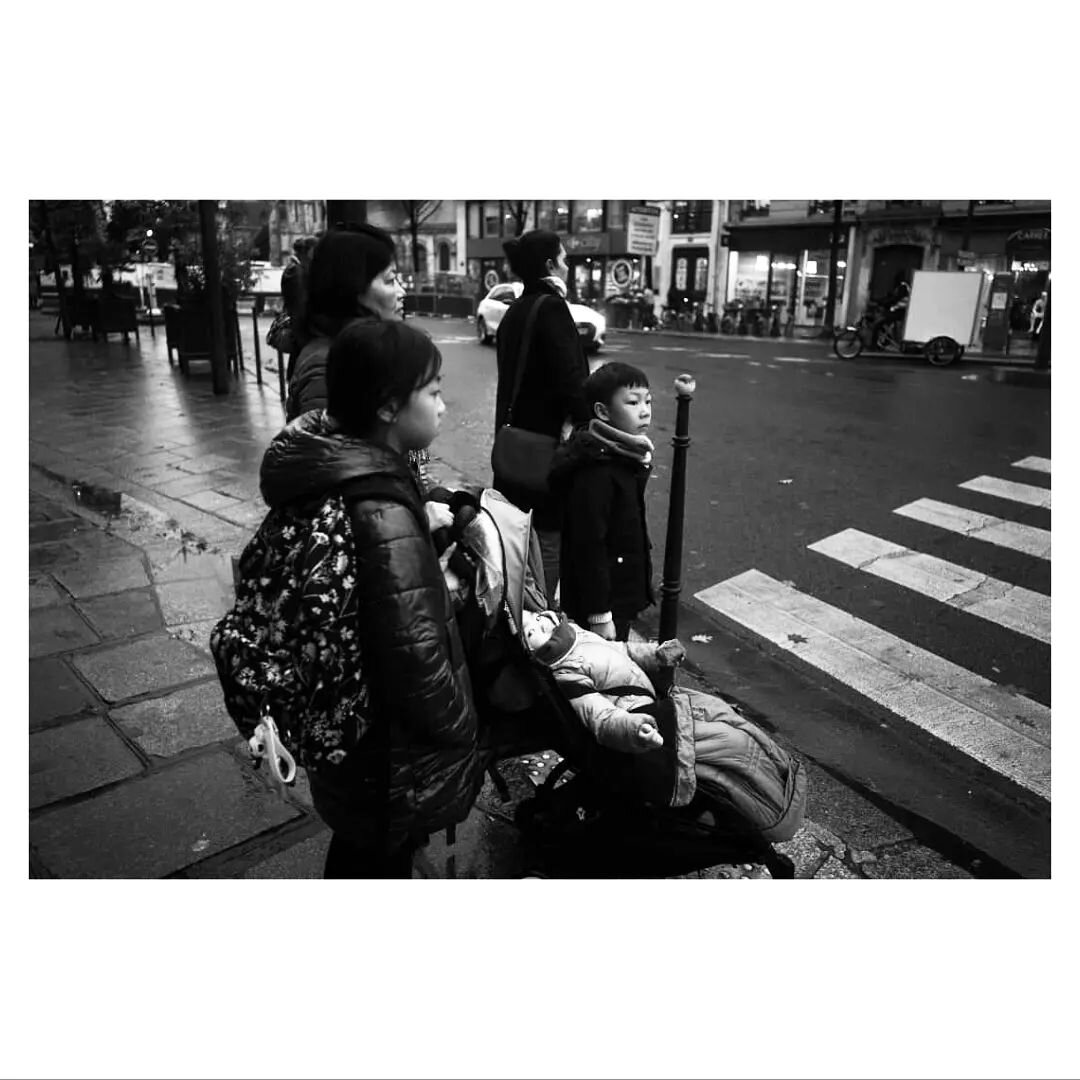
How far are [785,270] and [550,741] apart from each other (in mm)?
30633

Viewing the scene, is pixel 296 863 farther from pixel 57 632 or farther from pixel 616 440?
pixel 57 632

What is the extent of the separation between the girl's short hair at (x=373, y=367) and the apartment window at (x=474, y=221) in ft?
145

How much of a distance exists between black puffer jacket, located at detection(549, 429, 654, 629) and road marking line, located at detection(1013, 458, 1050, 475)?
6437mm

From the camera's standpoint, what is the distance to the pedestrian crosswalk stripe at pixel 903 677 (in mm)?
3549

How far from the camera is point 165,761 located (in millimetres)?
3158

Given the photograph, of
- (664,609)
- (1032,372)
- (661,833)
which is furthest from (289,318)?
(1032,372)

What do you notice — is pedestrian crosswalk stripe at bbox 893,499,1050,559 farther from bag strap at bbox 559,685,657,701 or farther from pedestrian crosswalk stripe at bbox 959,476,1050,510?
bag strap at bbox 559,685,657,701

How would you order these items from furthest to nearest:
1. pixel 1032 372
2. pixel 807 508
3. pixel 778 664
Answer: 1. pixel 1032 372
2. pixel 807 508
3. pixel 778 664

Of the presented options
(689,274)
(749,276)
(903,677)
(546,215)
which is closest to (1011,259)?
(749,276)

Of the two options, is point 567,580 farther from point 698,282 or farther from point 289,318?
point 698,282

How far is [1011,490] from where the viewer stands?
24.0 feet

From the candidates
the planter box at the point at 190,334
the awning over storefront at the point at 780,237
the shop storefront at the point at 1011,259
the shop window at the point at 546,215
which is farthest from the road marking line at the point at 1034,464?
the shop window at the point at 546,215

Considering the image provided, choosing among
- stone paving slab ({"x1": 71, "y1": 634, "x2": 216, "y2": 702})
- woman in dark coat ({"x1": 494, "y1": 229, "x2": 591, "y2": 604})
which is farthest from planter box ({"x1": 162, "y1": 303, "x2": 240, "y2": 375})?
woman in dark coat ({"x1": 494, "y1": 229, "x2": 591, "y2": 604})

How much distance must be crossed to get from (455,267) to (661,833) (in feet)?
148
